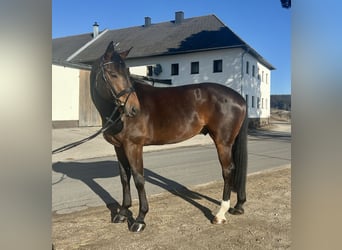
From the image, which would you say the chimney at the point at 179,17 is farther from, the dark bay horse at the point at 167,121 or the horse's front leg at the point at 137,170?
the horse's front leg at the point at 137,170

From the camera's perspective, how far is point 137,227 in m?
2.71

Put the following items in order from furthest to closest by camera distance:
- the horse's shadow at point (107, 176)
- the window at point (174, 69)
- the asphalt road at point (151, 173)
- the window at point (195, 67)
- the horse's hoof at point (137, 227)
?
the horse's shadow at point (107, 176), the asphalt road at point (151, 173), the horse's hoof at point (137, 227), the window at point (174, 69), the window at point (195, 67)

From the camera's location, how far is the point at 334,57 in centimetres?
120

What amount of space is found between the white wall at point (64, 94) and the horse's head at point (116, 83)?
0.31 metres

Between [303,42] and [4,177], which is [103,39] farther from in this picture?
[303,42]

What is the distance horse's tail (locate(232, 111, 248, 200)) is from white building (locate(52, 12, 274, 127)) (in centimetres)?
60

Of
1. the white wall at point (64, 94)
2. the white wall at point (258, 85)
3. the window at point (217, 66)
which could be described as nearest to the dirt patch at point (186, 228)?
the white wall at point (64, 94)

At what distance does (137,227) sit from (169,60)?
60.1 inches

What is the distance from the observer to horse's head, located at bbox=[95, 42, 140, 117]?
2027 mm

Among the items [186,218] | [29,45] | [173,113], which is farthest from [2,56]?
[186,218]

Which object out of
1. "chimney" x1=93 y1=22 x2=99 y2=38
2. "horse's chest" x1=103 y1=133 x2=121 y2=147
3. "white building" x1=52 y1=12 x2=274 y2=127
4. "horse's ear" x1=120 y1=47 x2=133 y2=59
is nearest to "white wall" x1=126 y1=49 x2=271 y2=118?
"white building" x1=52 y1=12 x2=274 y2=127

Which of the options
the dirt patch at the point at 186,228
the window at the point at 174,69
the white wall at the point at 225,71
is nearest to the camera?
the white wall at the point at 225,71

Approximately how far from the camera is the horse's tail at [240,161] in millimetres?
2965

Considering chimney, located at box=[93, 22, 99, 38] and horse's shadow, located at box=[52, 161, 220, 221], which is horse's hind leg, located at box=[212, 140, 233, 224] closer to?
horse's shadow, located at box=[52, 161, 220, 221]
